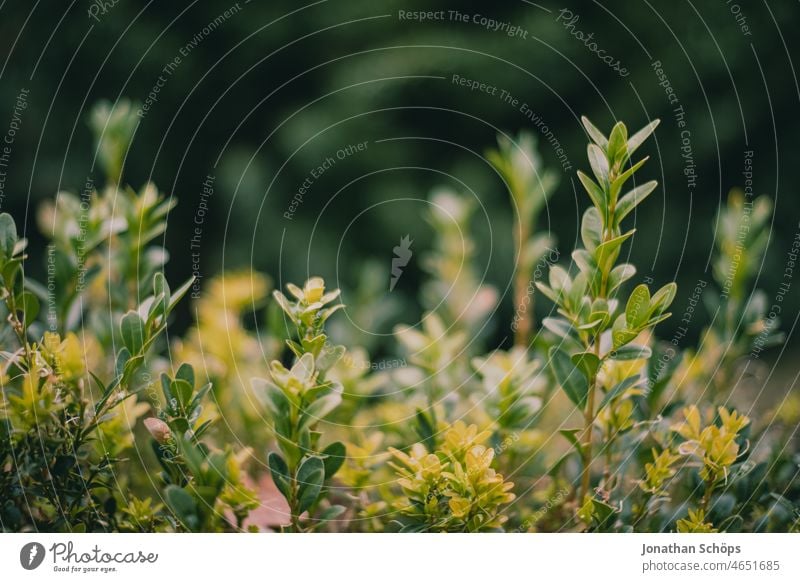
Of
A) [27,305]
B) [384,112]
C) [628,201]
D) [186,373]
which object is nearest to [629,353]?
[628,201]

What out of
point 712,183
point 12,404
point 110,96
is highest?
point 110,96

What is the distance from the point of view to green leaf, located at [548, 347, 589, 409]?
0.74 meters

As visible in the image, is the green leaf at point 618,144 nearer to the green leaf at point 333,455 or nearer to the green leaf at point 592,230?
the green leaf at point 592,230

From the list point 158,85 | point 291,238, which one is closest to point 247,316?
point 291,238

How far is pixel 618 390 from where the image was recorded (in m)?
0.74

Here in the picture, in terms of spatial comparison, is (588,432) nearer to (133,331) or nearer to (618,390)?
(618,390)

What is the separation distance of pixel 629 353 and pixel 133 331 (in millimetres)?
457

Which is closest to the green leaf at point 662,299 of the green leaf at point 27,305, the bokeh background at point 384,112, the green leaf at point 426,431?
the green leaf at point 426,431

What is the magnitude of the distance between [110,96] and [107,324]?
115 cm

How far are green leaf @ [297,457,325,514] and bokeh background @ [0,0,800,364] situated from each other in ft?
3.23

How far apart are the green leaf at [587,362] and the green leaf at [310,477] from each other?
0.25 meters

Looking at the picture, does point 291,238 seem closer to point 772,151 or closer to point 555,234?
point 555,234

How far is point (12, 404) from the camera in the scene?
749 millimetres

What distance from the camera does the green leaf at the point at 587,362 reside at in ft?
2.31
